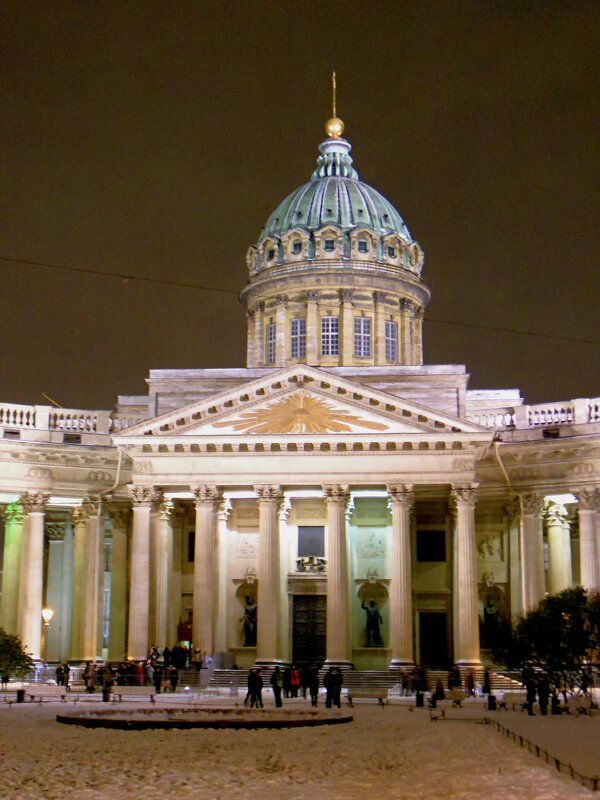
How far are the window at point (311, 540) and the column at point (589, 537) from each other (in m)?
11.3

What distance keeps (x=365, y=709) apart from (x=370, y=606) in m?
18.3

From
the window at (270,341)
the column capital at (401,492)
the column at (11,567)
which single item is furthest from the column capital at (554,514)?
the column at (11,567)

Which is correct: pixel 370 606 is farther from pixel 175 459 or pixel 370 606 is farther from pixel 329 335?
pixel 329 335

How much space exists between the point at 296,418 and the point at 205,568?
23.2ft

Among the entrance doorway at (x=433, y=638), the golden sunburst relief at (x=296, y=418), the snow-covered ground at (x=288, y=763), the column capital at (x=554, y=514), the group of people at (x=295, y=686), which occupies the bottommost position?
the snow-covered ground at (x=288, y=763)

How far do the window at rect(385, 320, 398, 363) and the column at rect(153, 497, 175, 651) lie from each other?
1845cm

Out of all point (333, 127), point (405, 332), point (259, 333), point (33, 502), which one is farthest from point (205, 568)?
point (333, 127)

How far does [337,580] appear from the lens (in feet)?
168

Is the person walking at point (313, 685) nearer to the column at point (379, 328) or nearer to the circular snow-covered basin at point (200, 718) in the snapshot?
the circular snow-covered basin at point (200, 718)

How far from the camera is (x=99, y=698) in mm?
42250

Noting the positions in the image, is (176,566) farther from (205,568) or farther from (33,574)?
(33,574)

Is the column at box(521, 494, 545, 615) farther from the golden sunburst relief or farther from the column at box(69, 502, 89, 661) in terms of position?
the column at box(69, 502, 89, 661)

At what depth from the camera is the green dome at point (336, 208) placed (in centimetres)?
7188

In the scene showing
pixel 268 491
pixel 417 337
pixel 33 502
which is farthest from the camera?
pixel 417 337
